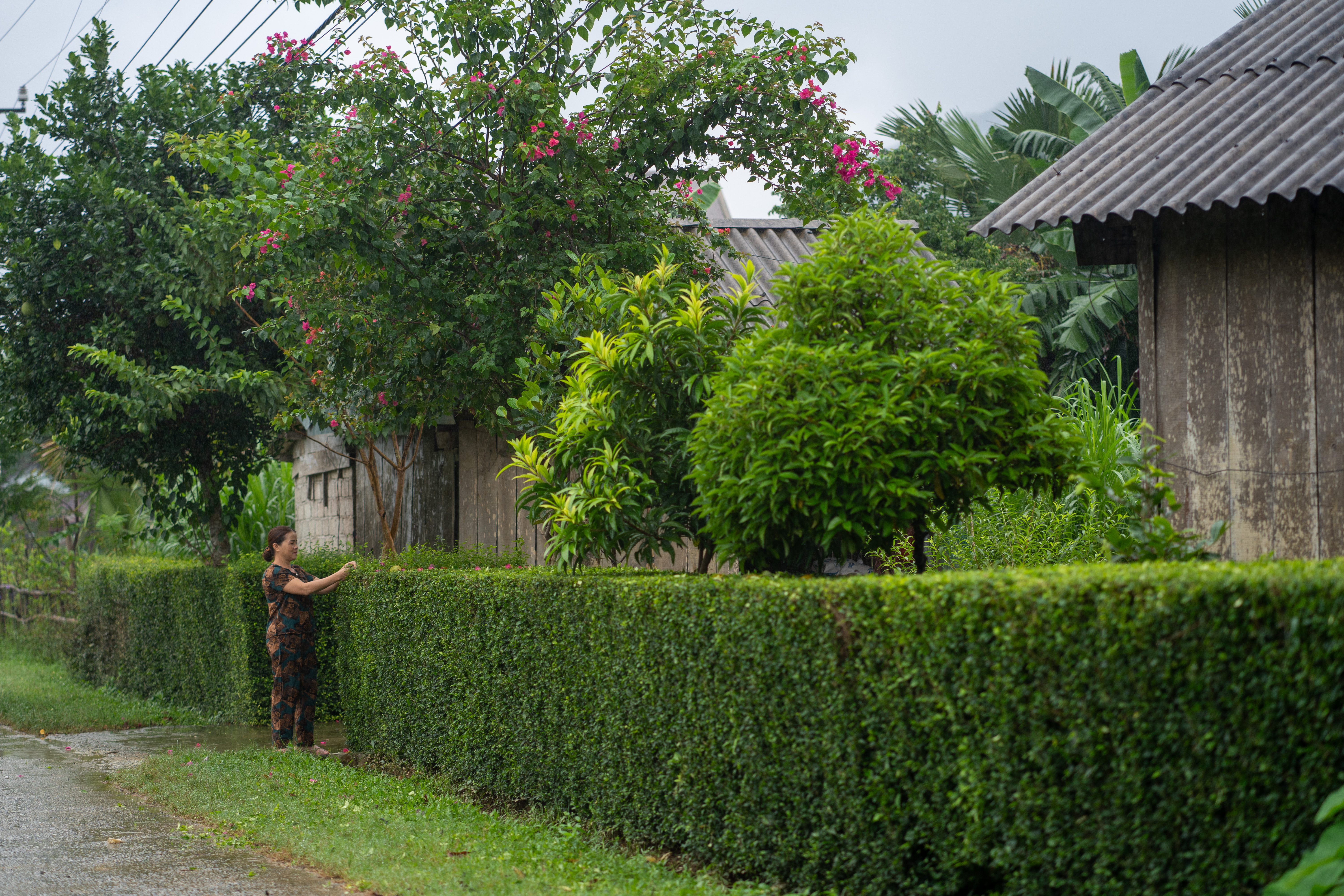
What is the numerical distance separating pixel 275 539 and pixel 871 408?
607 centimetres

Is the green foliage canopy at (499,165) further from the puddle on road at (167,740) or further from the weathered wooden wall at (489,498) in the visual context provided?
the puddle on road at (167,740)

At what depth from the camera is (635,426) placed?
632 centimetres

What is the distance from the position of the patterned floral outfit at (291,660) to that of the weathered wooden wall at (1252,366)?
670cm

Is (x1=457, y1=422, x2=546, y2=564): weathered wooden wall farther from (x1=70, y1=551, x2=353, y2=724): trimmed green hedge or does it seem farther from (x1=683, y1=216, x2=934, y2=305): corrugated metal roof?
(x1=683, y1=216, x2=934, y2=305): corrugated metal roof

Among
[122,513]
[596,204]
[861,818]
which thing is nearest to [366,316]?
[596,204]

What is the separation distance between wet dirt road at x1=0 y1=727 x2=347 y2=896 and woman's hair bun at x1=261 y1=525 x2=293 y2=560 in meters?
2.05

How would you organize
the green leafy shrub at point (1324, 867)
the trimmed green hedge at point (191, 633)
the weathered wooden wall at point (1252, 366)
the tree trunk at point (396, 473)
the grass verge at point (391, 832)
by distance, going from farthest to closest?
the trimmed green hedge at point (191, 633) → the tree trunk at point (396, 473) → the weathered wooden wall at point (1252, 366) → the grass verge at point (391, 832) → the green leafy shrub at point (1324, 867)

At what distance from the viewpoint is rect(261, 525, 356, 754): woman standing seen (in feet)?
30.2

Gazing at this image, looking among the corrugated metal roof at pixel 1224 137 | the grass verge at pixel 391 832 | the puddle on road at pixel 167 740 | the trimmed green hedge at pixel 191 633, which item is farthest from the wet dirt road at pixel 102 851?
the corrugated metal roof at pixel 1224 137

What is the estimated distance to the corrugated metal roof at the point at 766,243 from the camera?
36.2 ft

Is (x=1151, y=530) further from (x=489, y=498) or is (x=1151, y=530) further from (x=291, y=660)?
(x=489, y=498)

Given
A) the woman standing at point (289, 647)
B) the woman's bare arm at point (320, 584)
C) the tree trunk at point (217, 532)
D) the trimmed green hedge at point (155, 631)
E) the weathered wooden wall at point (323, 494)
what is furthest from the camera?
the weathered wooden wall at point (323, 494)

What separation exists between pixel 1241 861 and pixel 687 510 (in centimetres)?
350

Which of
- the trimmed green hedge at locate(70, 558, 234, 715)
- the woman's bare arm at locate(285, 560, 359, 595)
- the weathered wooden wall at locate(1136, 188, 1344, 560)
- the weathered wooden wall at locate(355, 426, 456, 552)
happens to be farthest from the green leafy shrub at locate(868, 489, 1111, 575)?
the trimmed green hedge at locate(70, 558, 234, 715)
